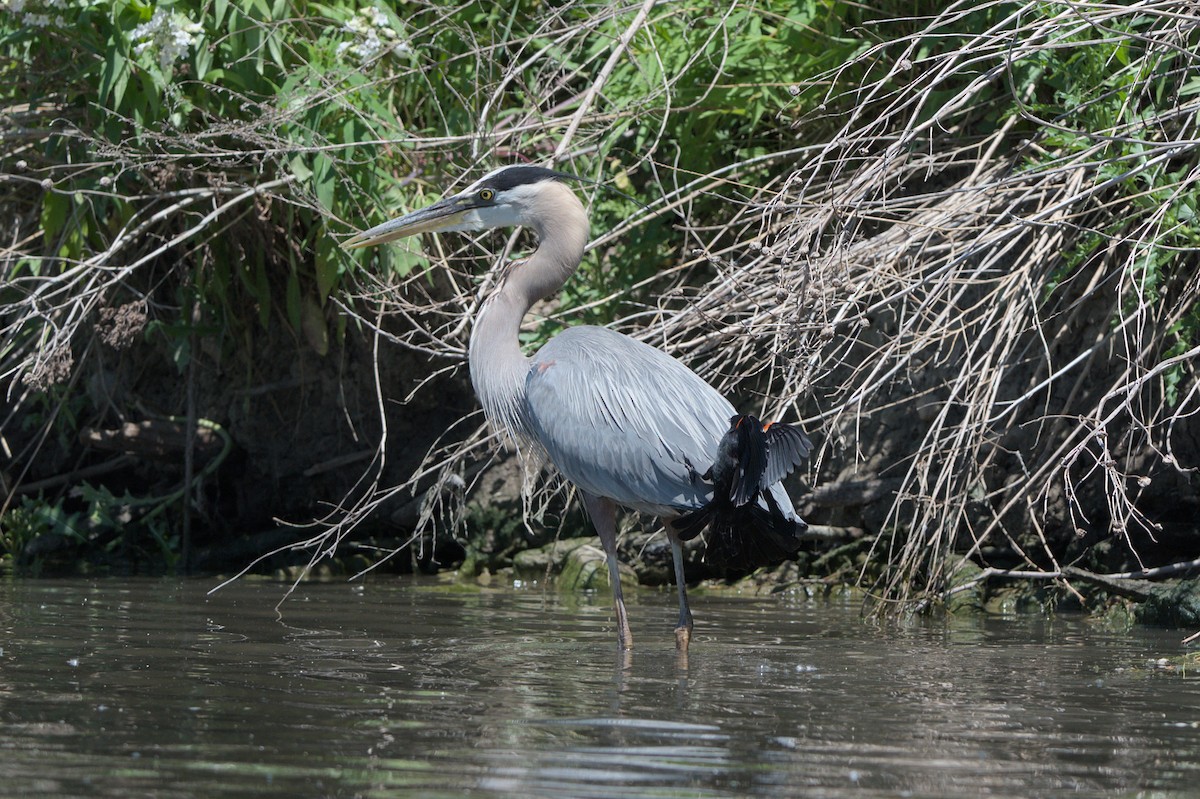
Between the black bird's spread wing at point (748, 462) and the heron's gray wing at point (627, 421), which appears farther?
the heron's gray wing at point (627, 421)

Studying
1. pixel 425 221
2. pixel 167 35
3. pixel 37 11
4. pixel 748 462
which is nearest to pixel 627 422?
pixel 748 462

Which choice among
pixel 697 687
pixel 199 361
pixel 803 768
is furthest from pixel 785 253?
pixel 199 361

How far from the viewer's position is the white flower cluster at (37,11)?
725 cm

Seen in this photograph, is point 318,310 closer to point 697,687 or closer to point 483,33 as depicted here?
point 483,33

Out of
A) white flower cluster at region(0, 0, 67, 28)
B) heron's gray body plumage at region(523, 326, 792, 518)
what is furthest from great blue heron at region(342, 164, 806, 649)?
white flower cluster at region(0, 0, 67, 28)

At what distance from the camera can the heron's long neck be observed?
19.9ft

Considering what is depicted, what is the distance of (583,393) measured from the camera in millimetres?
5641

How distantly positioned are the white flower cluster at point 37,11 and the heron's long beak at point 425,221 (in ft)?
7.22

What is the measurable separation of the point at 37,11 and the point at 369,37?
181 centimetres

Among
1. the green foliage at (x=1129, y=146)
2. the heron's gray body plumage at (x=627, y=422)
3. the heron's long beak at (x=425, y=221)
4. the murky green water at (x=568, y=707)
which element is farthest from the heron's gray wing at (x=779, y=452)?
the heron's long beak at (x=425, y=221)

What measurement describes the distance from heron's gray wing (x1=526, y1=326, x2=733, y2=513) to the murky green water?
0.60 meters

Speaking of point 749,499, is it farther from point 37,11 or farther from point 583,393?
point 37,11

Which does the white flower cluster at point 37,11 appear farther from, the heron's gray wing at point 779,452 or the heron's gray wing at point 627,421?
Answer: the heron's gray wing at point 779,452

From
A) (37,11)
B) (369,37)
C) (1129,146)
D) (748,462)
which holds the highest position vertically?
(37,11)
